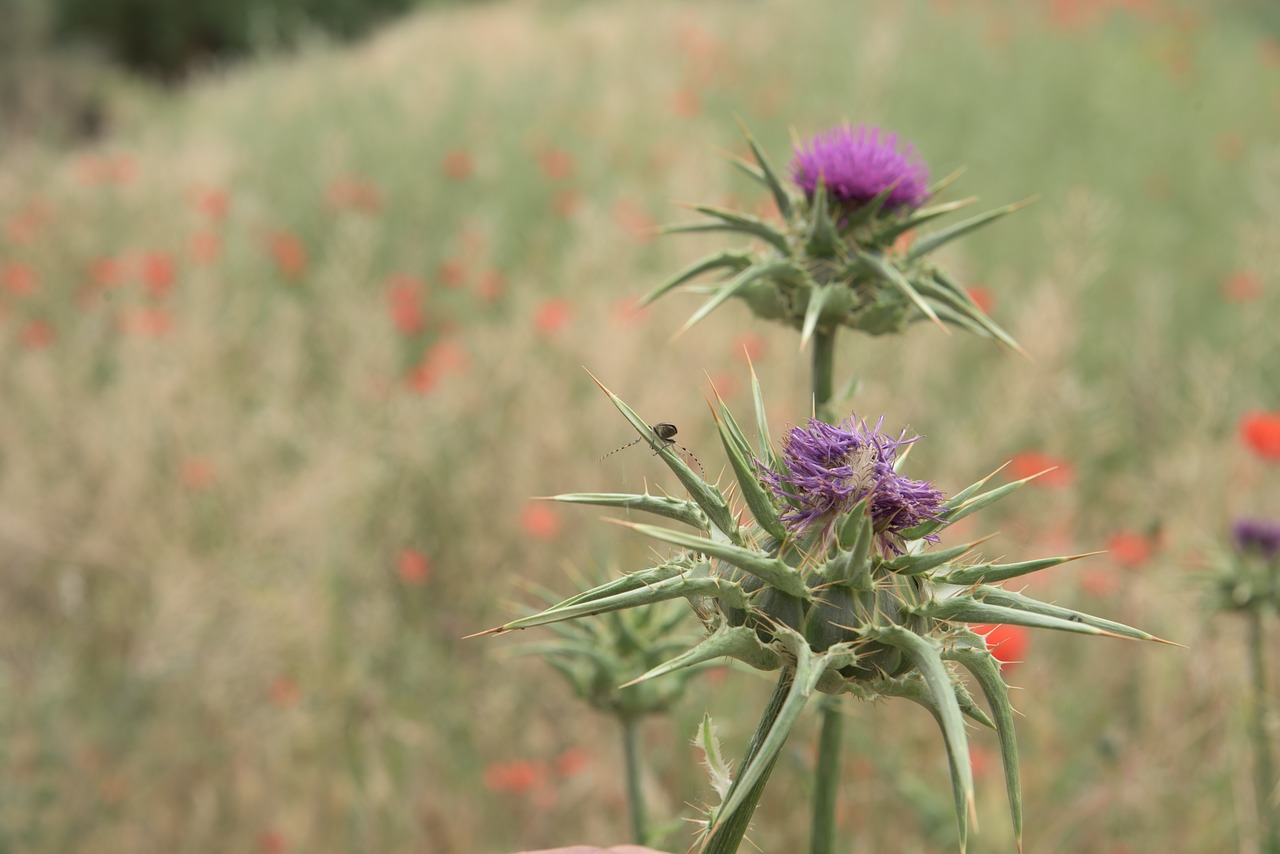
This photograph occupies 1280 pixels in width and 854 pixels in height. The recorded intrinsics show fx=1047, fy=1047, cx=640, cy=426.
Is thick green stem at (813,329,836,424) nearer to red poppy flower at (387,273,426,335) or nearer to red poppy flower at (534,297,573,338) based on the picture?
red poppy flower at (534,297,573,338)

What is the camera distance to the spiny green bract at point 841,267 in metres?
2.18

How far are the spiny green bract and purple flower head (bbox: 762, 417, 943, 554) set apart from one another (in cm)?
64

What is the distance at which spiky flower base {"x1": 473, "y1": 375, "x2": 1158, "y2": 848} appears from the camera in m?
1.27

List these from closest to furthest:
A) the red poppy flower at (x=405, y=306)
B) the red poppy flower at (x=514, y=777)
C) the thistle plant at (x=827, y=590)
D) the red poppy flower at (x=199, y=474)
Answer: the thistle plant at (x=827, y=590) → the red poppy flower at (x=514, y=777) → the red poppy flower at (x=199, y=474) → the red poppy flower at (x=405, y=306)

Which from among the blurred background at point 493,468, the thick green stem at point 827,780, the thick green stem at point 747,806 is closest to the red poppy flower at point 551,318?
the blurred background at point 493,468

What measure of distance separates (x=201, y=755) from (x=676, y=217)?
4.90 m

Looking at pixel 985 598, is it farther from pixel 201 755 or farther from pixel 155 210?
pixel 155 210

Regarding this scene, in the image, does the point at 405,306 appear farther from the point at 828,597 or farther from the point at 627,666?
the point at 828,597

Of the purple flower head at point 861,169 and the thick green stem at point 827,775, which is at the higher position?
the purple flower head at point 861,169

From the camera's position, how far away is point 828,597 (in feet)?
4.75

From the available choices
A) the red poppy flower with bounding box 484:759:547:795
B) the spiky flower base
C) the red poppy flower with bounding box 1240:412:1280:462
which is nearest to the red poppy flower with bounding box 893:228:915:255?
the spiky flower base

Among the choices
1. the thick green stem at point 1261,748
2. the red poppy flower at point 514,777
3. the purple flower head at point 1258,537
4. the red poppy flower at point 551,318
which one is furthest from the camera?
the red poppy flower at point 551,318

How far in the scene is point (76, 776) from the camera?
3.70 meters

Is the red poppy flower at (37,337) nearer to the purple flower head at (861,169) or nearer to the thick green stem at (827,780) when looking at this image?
the purple flower head at (861,169)
